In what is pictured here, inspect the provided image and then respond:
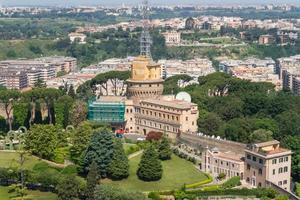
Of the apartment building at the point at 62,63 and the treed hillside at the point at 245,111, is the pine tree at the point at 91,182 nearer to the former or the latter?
the treed hillside at the point at 245,111

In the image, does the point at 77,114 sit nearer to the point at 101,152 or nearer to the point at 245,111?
the point at 245,111

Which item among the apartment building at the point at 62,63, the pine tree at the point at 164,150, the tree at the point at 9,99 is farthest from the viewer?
the apartment building at the point at 62,63

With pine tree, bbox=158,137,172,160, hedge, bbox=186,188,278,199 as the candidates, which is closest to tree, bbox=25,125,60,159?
pine tree, bbox=158,137,172,160

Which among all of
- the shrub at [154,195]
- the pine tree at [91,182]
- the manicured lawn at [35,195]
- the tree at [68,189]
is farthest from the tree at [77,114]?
the shrub at [154,195]

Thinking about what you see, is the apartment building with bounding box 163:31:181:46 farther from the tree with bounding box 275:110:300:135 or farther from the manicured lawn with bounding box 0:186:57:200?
the manicured lawn with bounding box 0:186:57:200

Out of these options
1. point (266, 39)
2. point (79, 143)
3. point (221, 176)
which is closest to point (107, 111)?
point (79, 143)
